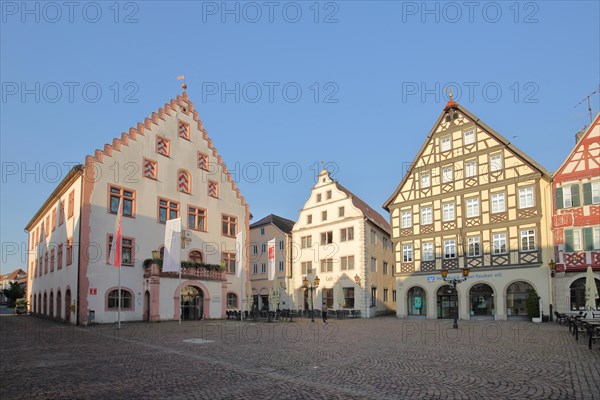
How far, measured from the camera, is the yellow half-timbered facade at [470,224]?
3459 centimetres

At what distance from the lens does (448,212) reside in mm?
39531

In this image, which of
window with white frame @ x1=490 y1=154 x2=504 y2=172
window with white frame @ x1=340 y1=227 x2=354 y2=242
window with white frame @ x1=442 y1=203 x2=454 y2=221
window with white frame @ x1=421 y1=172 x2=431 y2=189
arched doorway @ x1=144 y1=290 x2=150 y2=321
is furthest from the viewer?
window with white frame @ x1=340 y1=227 x2=354 y2=242

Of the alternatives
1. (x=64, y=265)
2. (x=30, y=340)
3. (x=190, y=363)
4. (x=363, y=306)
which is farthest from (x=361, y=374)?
(x=363, y=306)

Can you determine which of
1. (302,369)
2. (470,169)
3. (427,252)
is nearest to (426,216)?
(427,252)

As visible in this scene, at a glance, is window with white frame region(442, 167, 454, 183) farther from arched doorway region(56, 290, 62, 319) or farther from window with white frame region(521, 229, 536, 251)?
arched doorway region(56, 290, 62, 319)

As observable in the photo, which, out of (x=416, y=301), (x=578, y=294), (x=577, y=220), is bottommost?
(x=416, y=301)

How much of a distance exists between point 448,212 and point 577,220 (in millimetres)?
9609

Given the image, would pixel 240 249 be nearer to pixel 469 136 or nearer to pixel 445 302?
pixel 445 302

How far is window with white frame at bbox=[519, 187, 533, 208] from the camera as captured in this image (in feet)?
114

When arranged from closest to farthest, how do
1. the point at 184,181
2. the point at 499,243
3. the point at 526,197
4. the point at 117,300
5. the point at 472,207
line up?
the point at 117,300, the point at 526,197, the point at 499,243, the point at 472,207, the point at 184,181

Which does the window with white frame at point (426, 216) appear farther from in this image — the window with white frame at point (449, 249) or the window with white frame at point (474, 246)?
the window with white frame at point (474, 246)

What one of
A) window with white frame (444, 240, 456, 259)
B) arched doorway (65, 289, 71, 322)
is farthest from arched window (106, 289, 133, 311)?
window with white frame (444, 240, 456, 259)

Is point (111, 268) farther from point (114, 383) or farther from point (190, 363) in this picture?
point (114, 383)

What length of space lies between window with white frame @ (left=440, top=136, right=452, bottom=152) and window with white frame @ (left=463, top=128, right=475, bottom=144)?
52.4 inches
